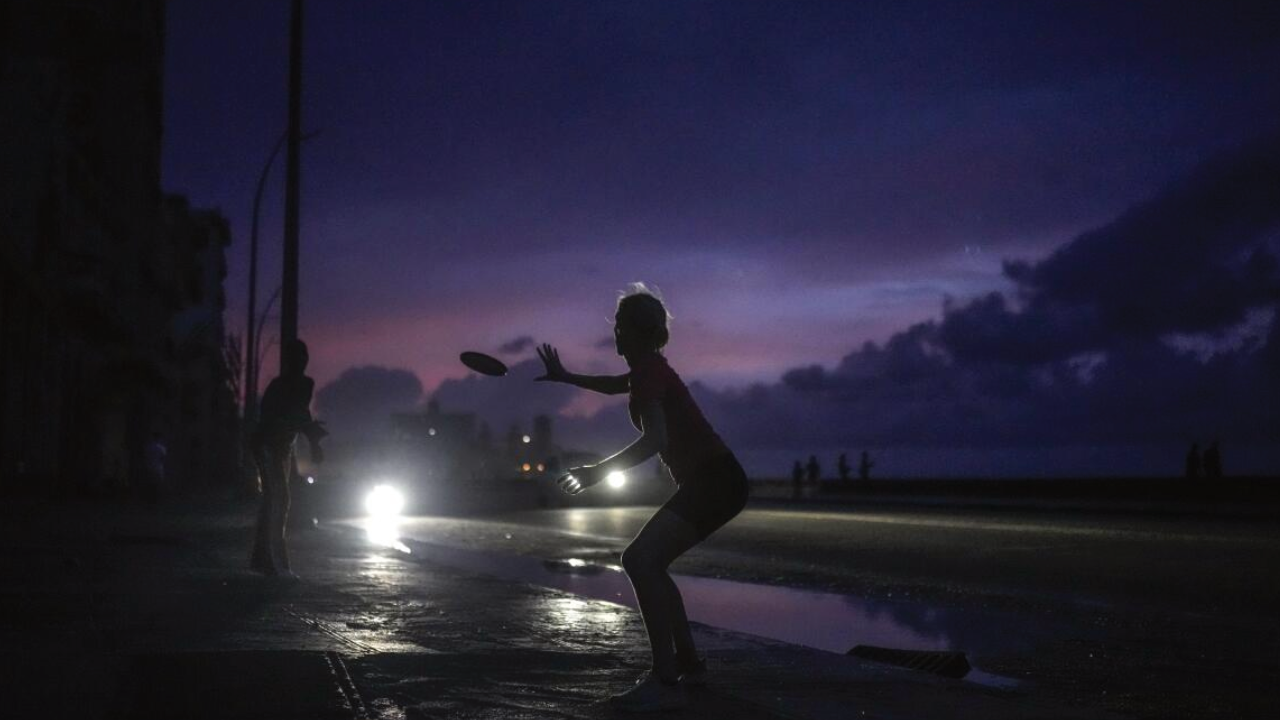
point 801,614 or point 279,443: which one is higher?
point 279,443

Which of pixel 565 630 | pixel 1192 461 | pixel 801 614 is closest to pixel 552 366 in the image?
pixel 565 630

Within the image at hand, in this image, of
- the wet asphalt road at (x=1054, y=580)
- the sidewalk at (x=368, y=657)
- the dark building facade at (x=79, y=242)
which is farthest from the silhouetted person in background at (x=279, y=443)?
the dark building facade at (x=79, y=242)

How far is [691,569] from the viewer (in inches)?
610

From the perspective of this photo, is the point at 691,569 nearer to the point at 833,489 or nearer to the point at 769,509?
the point at 769,509

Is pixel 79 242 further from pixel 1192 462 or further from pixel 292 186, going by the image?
pixel 1192 462

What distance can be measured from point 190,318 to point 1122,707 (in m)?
98.2

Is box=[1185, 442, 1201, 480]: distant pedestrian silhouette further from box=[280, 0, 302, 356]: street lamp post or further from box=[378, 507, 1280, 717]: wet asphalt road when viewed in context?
box=[280, 0, 302, 356]: street lamp post

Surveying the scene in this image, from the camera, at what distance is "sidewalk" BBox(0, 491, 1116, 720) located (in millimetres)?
5254

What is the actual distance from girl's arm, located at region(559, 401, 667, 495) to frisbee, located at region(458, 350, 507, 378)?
73 centimetres

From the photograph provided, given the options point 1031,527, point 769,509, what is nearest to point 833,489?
point 769,509

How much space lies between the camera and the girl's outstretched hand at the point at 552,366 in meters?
6.00

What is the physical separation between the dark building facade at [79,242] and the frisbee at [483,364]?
24.3 metres

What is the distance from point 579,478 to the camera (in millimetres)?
5562

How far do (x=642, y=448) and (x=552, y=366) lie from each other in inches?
29.0
